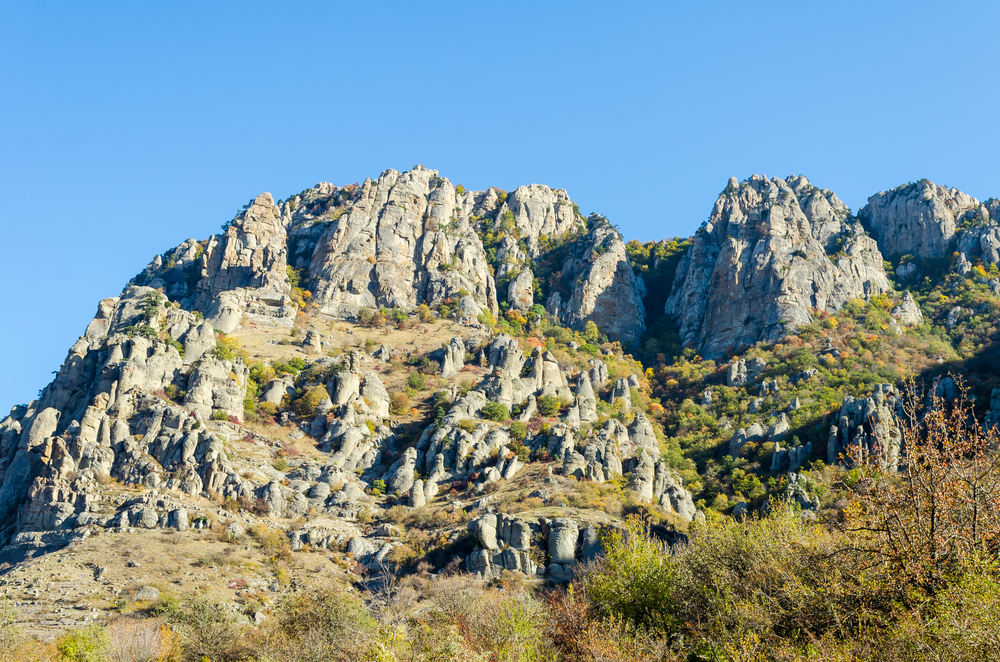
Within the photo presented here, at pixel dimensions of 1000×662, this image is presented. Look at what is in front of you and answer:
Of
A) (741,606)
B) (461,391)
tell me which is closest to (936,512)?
(741,606)

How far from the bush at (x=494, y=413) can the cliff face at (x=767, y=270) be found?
41676 millimetres

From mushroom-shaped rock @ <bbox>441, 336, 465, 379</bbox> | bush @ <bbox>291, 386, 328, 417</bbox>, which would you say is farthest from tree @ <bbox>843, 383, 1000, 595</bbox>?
mushroom-shaped rock @ <bbox>441, 336, 465, 379</bbox>

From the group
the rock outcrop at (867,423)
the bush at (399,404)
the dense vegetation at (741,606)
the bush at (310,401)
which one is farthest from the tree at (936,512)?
the bush at (310,401)

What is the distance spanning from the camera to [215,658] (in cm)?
3209

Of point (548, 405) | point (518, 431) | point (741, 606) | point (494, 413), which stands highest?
point (548, 405)

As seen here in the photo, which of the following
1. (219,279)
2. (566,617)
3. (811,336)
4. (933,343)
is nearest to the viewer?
(566,617)

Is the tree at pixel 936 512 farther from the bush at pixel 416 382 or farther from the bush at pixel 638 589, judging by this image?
the bush at pixel 416 382

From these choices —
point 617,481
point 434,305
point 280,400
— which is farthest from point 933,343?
point 280,400

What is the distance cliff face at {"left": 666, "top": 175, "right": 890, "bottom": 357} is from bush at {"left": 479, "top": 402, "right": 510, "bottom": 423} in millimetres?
41676

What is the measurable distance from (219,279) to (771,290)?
77.6 meters

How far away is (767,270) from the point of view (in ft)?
339

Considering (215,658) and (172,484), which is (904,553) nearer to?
(215,658)

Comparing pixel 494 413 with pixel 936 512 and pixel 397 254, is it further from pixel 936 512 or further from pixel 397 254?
pixel 936 512

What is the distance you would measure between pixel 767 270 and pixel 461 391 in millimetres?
52499
